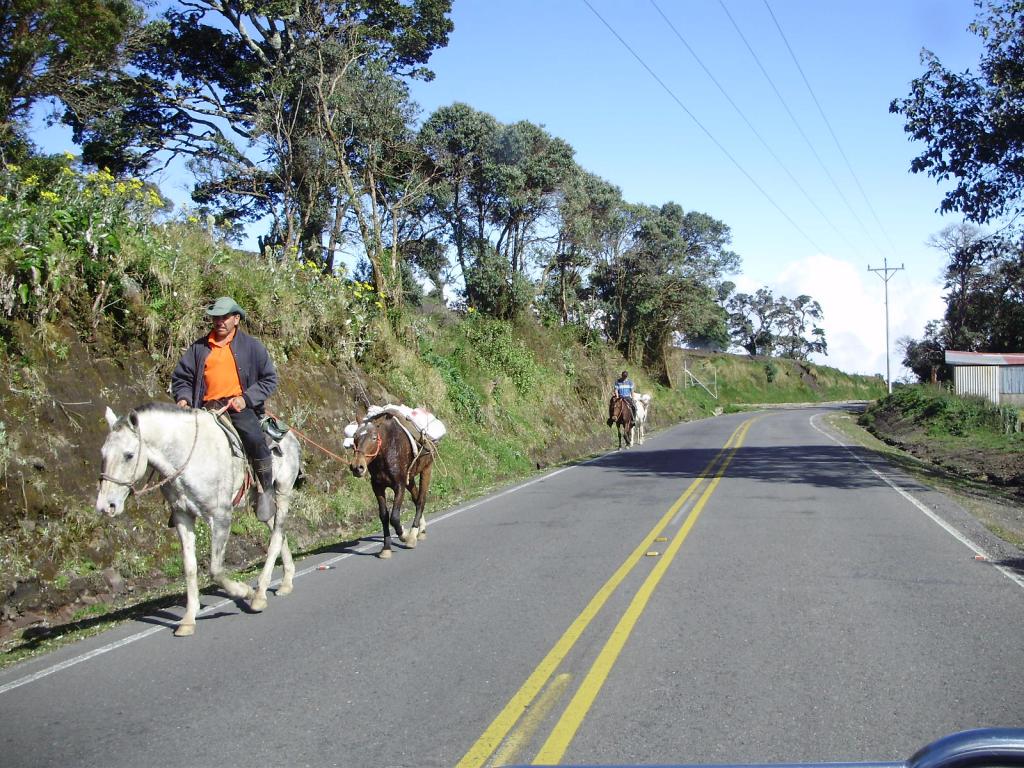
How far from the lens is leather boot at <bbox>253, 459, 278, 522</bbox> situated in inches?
320

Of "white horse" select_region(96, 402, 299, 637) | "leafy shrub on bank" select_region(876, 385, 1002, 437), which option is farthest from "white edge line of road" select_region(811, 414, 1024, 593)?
"leafy shrub on bank" select_region(876, 385, 1002, 437)

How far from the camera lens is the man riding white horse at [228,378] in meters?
Answer: 7.86

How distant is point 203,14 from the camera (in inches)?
1087

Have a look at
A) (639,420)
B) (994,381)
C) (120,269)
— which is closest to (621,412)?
(639,420)

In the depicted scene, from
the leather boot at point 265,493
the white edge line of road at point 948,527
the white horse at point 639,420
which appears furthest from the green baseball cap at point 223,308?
the white horse at point 639,420

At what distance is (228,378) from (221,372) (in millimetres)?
79

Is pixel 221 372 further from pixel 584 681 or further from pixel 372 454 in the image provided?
pixel 584 681

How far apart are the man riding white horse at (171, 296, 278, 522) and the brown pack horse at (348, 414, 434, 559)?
2.21 m

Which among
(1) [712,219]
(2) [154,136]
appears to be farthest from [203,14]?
(1) [712,219]

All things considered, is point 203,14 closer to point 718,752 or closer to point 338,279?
point 338,279

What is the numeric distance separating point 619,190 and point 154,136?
2304 centimetres

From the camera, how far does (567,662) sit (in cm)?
624

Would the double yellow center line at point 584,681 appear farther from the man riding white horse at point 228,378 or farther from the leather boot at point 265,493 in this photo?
→ the man riding white horse at point 228,378

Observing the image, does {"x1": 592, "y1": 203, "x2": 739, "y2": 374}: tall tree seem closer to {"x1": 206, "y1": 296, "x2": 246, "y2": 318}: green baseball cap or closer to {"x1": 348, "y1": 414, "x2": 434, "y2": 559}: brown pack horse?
{"x1": 348, "y1": 414, "x2": 434, "y2": 559}: brown pack horse
